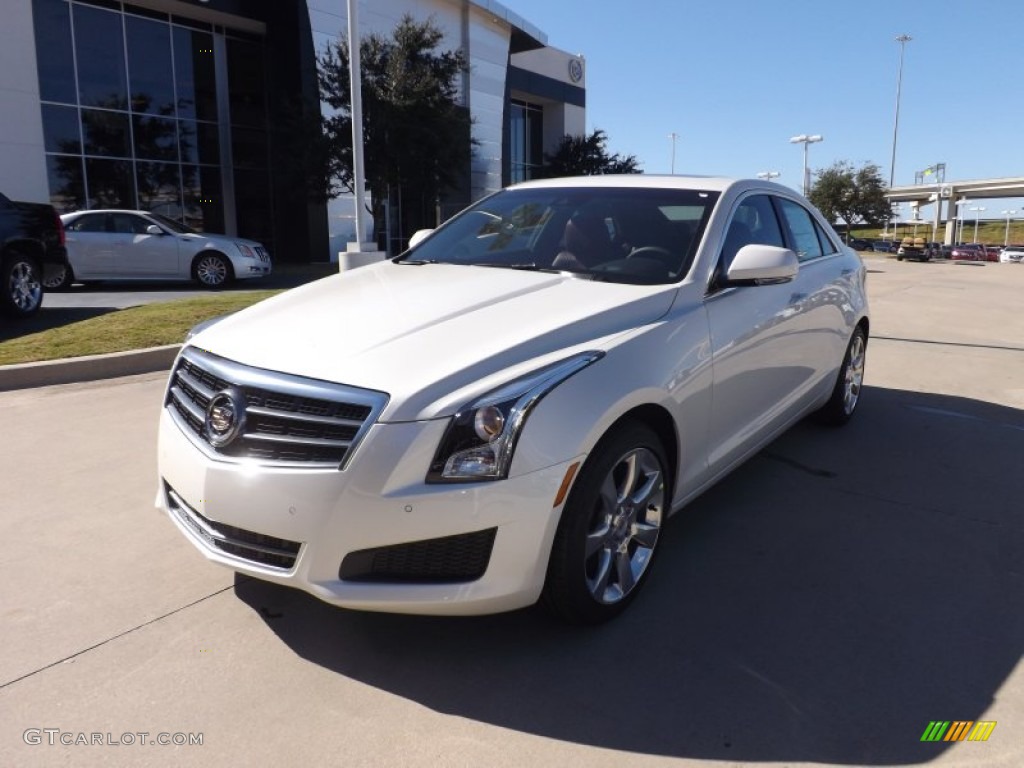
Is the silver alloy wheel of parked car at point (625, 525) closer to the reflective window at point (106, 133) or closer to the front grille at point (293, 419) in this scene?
the front grille at point (293, 419)

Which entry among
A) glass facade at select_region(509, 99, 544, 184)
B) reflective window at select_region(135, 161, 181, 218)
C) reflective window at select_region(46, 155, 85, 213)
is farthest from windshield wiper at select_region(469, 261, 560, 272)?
glass facade at select_region(509, 99, 544, 184)

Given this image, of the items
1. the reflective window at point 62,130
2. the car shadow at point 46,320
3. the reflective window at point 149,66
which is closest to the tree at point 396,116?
the reflective window at point 149,66

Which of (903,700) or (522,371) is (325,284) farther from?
(903,700)

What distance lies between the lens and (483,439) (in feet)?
7.91

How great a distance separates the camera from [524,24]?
3350 cm

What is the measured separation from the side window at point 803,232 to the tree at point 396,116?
17.2 metres

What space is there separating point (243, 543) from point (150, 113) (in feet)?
75.7

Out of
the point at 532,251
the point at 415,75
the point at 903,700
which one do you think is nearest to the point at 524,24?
the point at 415,75

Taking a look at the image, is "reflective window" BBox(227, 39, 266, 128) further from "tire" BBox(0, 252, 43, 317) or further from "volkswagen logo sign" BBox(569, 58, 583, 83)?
"volkswagen logo sign" BBox(569, 58, 583, 83)

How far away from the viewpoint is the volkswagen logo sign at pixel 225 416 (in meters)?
2.57

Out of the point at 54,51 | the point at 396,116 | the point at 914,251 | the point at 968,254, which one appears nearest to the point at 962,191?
the point at 968,254

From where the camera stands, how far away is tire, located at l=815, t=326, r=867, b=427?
547 centimetres

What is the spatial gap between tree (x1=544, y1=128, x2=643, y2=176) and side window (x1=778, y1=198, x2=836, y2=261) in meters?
34.6

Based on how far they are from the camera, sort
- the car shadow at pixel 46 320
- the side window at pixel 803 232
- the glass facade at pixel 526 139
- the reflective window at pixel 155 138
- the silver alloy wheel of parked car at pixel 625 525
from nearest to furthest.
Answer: the silver alloy wheel of parked car at pixel 625 525, the side window at pixel 803 232, the car shadow at pixel 46 320, the reflective window at pixel 155 138, the glass facade at pixel 526 139
